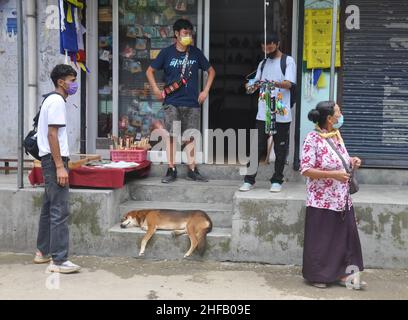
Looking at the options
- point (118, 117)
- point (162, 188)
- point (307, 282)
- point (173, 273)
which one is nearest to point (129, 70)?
point (118, 117)

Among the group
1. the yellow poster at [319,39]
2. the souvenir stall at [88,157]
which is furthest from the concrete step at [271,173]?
the yellow poster at [319,39]

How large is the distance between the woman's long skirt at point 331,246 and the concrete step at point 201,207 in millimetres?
1319

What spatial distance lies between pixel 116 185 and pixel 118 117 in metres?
1.77

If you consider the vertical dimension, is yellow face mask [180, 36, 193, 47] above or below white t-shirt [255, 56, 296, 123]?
above

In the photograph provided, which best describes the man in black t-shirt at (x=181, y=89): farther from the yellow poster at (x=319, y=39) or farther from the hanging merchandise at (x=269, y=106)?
the yellow poster at (x=319, y=39)

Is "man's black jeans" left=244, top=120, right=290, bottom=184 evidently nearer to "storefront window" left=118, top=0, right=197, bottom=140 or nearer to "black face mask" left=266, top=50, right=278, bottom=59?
"black face mask" left=266, top=50, right=278, bottom=59

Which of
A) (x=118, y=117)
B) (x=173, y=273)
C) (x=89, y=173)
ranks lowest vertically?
(x=173, y=273)

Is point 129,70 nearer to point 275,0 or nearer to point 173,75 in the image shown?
point 173,75


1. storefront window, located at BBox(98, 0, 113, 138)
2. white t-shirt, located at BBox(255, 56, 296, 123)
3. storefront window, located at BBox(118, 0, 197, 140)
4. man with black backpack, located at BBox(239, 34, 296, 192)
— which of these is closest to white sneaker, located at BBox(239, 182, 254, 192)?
man with black backpack, located at BBox(239, 34, 296, 192)

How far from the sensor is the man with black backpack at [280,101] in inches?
225

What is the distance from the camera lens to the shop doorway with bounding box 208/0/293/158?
25.5 ft

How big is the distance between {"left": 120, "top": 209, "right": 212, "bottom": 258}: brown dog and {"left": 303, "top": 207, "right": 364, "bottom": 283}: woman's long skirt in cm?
118

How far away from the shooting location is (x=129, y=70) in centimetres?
726

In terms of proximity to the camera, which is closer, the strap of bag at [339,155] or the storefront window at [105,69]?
the strap of bag at [339,155]
